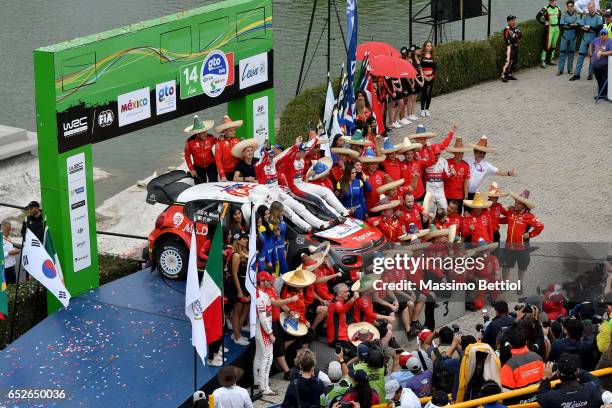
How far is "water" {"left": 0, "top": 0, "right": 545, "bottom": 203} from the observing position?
27.9 metres

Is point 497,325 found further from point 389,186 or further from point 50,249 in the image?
point 50,249

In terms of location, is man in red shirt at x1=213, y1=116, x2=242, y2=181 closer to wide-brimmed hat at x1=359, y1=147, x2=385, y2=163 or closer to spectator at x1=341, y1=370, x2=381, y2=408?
wide-brimmed hat at x1=359, y1=147, x2=385, y2=163

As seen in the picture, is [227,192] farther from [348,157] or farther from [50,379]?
[50,379]

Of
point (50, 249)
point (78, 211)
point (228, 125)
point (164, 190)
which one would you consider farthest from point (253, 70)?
point (50, 249)

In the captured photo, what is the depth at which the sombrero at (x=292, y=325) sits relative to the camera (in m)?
15.1

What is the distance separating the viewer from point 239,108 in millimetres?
19547

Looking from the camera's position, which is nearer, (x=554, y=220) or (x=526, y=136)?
(x=554, y=220)

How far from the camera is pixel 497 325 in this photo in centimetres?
1348

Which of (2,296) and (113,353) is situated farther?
(113,353)

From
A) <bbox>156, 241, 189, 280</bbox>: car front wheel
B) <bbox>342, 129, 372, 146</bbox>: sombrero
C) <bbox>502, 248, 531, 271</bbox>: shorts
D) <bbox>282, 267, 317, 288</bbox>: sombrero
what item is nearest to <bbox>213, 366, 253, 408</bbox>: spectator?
<bbox>282, 267, 317, 288</bbox>: sombrero

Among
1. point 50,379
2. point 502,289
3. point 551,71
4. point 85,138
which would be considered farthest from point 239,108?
point 551,71

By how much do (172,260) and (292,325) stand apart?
7.75ft

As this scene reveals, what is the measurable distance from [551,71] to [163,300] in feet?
49.5

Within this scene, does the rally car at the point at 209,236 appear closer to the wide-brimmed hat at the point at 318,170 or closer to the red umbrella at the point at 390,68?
the wide-brimmed hat at the point at 318,170
